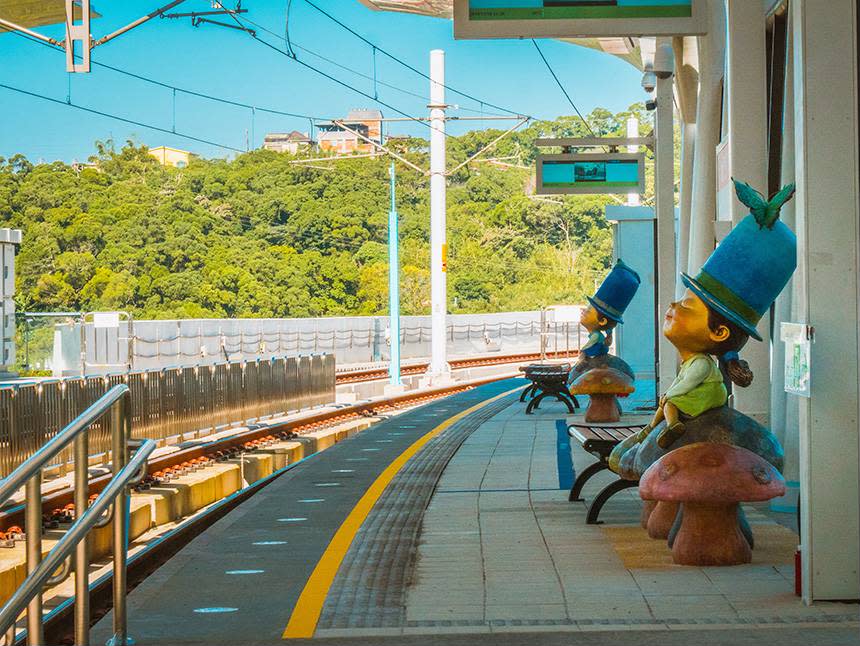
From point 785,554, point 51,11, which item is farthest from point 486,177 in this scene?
point 785,554

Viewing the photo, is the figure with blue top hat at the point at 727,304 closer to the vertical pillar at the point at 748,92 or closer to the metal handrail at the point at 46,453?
the vertical pillar at the point at 748,92

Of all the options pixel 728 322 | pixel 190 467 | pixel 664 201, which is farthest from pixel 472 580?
pixel 664 201

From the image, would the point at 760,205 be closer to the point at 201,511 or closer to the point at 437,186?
the point at 201,511

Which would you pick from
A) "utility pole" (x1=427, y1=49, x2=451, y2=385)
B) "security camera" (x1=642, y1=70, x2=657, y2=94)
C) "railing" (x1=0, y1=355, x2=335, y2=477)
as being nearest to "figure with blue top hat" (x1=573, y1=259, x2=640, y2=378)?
"security camera" (x1=642, y1=70, x2=657, y2=94)

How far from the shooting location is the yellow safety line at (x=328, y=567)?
6410 millimetres

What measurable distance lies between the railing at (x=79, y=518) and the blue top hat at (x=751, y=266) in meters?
3.52

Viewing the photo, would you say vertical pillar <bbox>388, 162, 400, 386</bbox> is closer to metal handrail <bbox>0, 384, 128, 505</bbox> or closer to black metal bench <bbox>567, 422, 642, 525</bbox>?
black metal bench <bbox>567, 422, 642, 525</bbox>

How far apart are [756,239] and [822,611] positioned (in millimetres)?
2289

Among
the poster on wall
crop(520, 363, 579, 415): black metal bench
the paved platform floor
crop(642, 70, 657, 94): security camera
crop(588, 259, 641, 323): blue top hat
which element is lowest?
the paved platform floor

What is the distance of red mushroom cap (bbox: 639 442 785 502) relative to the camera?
287 inches

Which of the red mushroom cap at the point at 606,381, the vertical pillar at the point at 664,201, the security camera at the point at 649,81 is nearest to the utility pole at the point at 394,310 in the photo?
the security camera at the point at 649,81

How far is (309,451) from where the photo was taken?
74.5ft

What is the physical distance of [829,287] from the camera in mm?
6547

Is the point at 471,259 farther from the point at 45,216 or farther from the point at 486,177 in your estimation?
the point at 45,216
